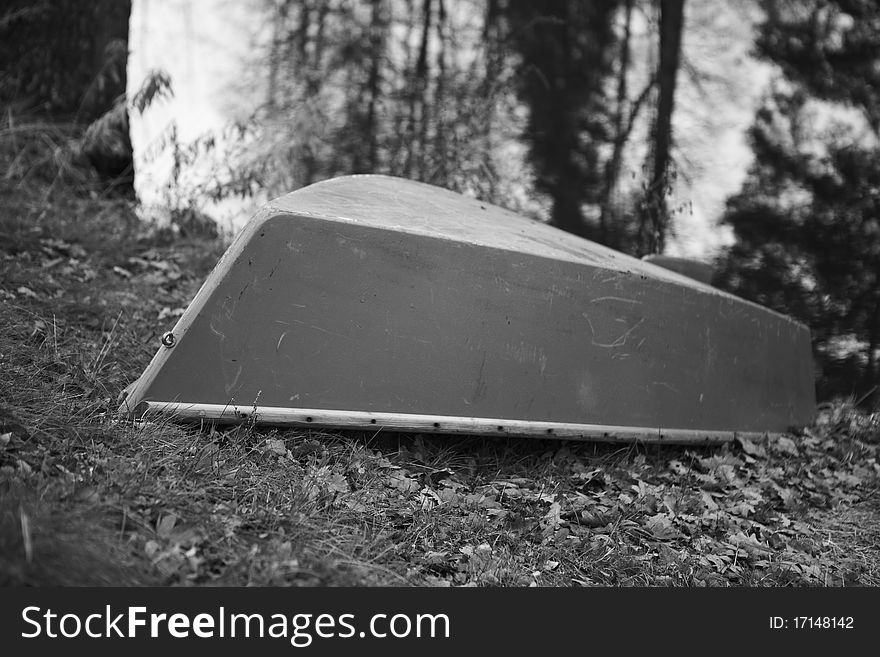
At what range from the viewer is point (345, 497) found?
2.29 metres

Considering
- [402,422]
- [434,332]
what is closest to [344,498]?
[402,422]

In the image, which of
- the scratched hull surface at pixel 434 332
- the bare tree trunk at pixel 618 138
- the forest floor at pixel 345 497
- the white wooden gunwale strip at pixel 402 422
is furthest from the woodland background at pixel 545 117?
the white wooden gunwale strip at pixel 402 422

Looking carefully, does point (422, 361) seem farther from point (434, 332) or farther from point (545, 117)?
point (545, 117)

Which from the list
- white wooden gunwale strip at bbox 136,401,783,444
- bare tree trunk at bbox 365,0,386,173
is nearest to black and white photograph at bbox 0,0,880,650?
white wooden gunwale strip at bbox 136,401,783,444

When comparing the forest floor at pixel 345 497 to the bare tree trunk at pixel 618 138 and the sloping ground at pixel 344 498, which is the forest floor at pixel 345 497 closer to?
the sloping ground at pixel 344 498

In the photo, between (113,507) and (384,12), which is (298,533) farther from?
(384,12)

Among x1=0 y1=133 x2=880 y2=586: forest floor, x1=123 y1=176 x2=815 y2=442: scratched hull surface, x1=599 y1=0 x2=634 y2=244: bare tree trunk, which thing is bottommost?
x1=0 y1=133 x2=880 y2=586: forest floor

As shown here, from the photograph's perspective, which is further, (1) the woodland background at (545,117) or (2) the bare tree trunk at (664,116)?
(2) the bare tree trunk at (664,116)

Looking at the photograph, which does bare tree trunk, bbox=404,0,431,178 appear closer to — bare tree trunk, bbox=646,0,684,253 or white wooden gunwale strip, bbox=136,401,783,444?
bare tree trunk, bbox=646,0,684,253

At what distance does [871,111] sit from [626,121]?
1.79 m

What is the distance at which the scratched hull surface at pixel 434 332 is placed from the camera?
2.47 m

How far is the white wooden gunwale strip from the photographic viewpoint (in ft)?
7.86
